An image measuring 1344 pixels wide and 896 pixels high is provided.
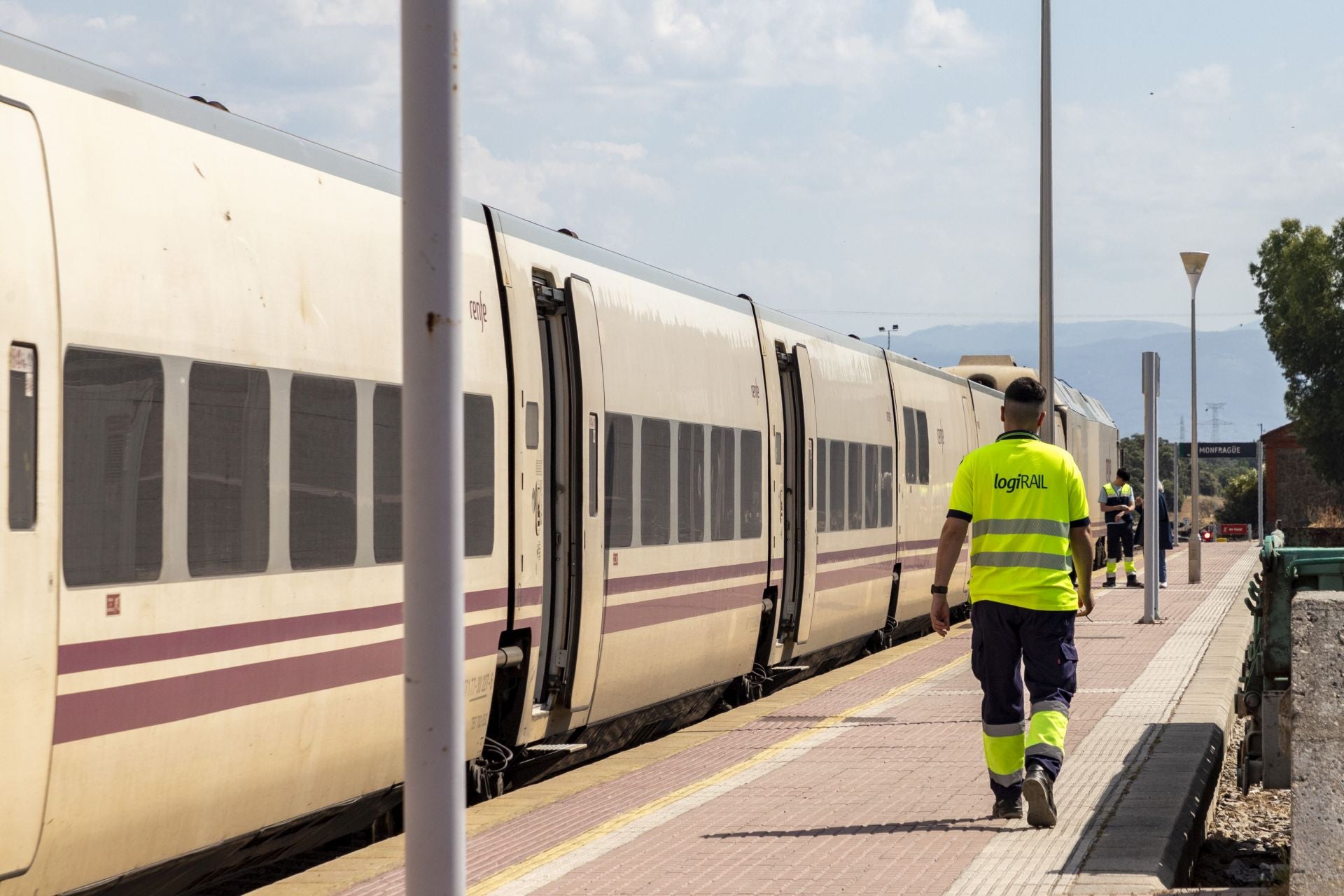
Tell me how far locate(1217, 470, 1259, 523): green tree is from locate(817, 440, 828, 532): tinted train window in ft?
261

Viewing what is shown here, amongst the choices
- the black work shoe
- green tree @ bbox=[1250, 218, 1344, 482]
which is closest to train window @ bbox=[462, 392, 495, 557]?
the black work shoe

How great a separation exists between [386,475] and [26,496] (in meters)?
2.70

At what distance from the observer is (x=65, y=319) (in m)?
6.22

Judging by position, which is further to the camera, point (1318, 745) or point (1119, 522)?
point (1119, 522)

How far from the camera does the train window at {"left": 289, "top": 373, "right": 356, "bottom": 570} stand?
7.68 meters

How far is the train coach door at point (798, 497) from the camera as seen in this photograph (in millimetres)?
16000

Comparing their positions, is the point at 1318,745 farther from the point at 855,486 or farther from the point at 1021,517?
the point at 855,486

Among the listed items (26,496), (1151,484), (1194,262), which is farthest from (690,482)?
(1194,262)

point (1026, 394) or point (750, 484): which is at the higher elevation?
point (1026, 394)

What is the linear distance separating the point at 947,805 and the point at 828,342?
938cm

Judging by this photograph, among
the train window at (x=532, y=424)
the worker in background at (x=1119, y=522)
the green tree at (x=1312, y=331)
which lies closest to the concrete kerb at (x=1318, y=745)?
the train window at (x=532, y=424)

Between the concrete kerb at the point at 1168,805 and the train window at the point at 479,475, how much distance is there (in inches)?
134

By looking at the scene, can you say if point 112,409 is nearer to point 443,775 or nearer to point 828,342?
point 443,775

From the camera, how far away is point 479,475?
369 inches
